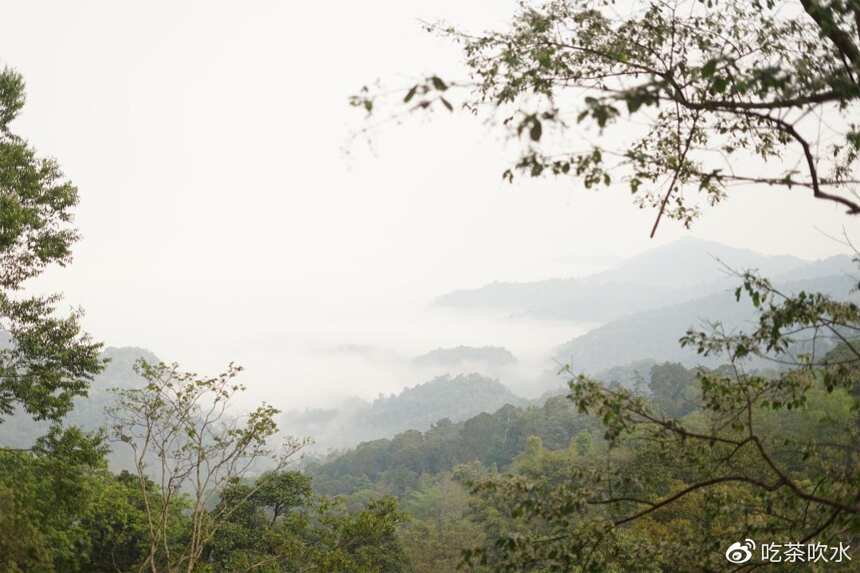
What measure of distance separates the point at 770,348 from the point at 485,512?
1123 inches

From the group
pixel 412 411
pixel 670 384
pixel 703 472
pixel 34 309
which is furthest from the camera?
pixel 412 411

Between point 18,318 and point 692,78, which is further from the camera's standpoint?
point 18,318

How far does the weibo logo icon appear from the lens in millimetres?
3966

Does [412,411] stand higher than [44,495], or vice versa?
[44,495]

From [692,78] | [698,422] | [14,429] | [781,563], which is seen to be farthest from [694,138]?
[14,429]

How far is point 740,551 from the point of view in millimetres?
4027

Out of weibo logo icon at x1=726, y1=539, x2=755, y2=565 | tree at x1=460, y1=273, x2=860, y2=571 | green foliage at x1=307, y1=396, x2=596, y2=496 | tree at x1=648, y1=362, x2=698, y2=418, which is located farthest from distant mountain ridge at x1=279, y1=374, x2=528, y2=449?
tree at x1=460, y1=273, x2=860, y2=571

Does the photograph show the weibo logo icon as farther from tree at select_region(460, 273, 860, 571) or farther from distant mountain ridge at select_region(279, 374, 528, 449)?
distant mountain ridge at select_region(279, 374, 528, 449)

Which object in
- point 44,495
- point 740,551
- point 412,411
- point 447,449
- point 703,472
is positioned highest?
point 44,495

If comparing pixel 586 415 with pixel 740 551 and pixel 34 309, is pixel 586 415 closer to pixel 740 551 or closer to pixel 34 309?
pixel 740 551

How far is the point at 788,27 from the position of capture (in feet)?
11.9

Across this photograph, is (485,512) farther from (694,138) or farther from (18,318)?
(694,138)

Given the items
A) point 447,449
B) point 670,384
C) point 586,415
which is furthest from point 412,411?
point 586,415

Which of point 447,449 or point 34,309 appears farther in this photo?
point 447,449
